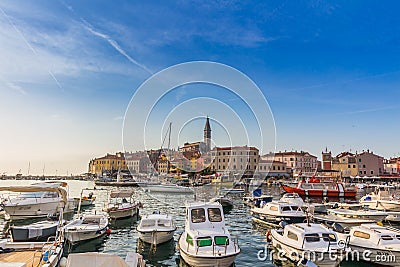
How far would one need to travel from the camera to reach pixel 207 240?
1327 cm

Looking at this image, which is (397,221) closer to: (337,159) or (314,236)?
(314,236)

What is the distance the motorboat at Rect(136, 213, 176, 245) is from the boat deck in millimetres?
6950

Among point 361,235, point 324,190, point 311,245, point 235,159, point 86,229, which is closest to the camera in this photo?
point 311,245

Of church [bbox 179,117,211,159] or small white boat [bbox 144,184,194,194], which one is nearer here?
small white boat [bbox 144,184,194,194]

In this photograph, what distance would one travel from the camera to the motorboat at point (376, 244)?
1336cm

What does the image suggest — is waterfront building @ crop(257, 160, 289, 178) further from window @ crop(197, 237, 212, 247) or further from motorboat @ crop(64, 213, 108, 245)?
window @ crop(197, 237, 212, 247)

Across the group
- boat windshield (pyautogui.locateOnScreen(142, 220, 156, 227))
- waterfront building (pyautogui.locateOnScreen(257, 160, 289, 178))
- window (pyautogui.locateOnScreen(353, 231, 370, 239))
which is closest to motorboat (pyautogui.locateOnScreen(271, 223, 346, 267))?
window (pyautogui.locateOnScreen(353, 231, 370, 239))

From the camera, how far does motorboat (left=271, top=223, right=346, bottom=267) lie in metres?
12.7

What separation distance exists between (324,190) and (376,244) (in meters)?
39.2

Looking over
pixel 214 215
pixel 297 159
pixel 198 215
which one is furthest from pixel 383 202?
pixel 297 159

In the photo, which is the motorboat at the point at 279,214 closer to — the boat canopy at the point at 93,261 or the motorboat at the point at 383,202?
the motorboat at the point at 383,202

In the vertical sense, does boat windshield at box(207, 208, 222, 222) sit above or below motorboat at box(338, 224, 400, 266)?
above

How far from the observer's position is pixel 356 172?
106625 millimetres

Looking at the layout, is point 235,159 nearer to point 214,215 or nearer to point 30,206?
point 30,206
